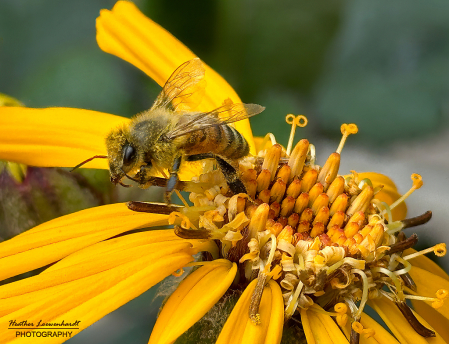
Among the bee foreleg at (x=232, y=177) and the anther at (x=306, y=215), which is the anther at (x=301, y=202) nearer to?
the anther at (x=306, y=215)

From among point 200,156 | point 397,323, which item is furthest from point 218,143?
point 397,323

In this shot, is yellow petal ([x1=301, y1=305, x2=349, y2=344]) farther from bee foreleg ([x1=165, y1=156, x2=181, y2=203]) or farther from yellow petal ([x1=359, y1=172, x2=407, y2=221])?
yellow petal ([x1=359, y1=172, x2=407, y2=221])

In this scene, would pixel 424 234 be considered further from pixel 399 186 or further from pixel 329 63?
pixel 329 63

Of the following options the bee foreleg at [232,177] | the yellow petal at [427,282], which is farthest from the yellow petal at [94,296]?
the yellow petal at [427,282]

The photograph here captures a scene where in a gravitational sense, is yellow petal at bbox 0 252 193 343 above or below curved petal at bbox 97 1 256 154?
below

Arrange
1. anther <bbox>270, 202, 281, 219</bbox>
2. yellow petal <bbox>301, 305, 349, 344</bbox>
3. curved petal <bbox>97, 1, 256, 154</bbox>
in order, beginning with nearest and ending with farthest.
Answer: yellow petal <bbox>301, 305, 349, 344</bbox> < anther <bbox>270, 202, 281, 219</bbox> < curved petal <bbox>97, 1, 256, 154</bbox>

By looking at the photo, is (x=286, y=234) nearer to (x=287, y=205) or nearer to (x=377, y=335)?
(x=287, y=205)

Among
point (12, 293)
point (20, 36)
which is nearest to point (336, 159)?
point (12, 293)

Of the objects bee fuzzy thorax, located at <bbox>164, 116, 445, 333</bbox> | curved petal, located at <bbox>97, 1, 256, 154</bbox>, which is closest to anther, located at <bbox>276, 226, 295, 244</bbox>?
bee fuzzy thorax, located at <bbox>164, 116, 445, 333</bbox>
